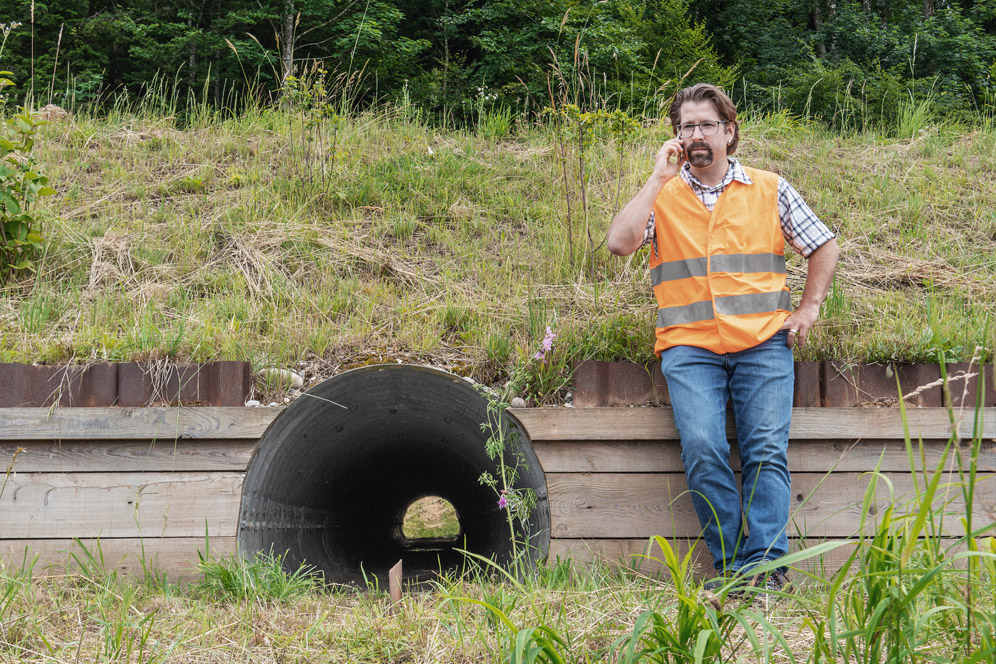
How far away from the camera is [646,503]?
11.5ft

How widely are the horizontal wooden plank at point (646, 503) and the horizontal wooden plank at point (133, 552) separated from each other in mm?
1573

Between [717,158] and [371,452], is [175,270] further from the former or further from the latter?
[717,158]

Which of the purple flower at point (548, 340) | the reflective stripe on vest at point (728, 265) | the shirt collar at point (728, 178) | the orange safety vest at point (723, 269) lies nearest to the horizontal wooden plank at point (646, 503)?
the purple flower at point (548, 340)

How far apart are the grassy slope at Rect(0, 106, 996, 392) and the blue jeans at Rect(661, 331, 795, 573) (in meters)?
0.61

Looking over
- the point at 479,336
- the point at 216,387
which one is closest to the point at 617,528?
the point at 479,336

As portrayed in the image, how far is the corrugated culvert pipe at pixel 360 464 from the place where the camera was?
3.54 m

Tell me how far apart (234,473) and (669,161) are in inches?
96.4

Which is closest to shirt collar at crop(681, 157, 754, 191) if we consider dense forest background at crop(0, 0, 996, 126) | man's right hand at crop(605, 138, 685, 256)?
man's right hand at crop(605, 138, 685, 256)

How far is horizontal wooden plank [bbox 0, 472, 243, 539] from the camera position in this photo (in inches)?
136

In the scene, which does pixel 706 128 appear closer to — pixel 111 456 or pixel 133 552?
pixel 111 456

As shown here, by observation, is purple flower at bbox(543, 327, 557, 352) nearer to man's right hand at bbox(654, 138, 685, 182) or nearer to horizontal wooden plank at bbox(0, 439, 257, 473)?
man's right hand at bbox(654, 138, 685, 182)

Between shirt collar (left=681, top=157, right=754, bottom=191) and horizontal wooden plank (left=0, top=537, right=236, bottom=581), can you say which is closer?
shirt collar (left=681, top=157, right=754, bottom=191)

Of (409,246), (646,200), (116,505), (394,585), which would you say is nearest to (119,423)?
(116,505)

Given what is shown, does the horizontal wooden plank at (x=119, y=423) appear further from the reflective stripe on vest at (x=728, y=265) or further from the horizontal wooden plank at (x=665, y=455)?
the reflective stripe on vest at (x=728, y=265)
